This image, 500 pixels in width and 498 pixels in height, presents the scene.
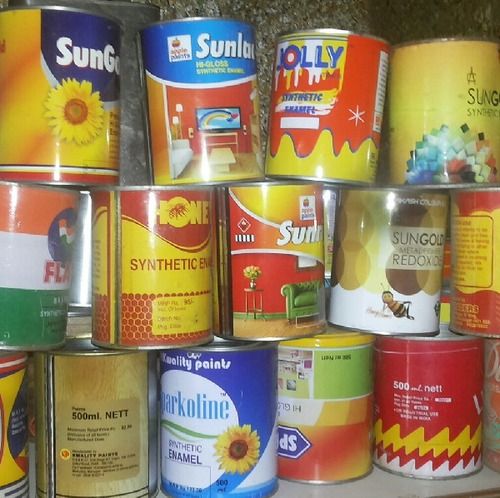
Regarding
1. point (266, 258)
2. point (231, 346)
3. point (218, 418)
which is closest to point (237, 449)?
point (218, 418)

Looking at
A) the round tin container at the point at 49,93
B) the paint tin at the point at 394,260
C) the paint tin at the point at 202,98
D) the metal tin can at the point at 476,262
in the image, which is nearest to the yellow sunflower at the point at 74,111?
the round tin container at the point at 49,93

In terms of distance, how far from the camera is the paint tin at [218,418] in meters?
1.23

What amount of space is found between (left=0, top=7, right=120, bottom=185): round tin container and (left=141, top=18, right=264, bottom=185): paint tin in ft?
0.42

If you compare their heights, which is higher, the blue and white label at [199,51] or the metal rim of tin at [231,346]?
the blue and white label at [199,51]

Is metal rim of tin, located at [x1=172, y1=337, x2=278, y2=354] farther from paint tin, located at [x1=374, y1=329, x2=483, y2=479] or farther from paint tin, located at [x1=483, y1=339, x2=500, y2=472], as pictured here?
paint tin, located at [x1=483, y1=339, x2=500, y2=472]

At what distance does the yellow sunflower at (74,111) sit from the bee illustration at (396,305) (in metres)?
0.53

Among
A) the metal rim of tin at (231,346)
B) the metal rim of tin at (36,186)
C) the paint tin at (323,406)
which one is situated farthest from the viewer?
the paint tin at (323,406)

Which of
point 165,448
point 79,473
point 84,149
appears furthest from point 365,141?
point 79,473

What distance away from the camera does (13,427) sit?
1191 millimetres

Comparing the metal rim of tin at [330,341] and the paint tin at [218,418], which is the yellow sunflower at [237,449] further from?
the metal rim of tin at [330,341]

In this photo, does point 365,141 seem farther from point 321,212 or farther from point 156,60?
point 156,60

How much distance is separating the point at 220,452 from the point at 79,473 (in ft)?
0.70

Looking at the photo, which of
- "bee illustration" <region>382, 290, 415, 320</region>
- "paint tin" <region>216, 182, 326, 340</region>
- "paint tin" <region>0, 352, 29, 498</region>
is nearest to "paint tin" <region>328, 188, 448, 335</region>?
"bee illustration" <region>382, 290, 415, 320</region>

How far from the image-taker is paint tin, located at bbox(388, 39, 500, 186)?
1.34m
